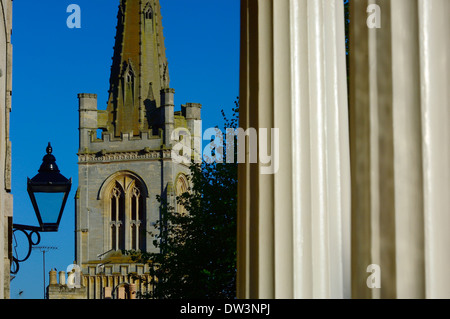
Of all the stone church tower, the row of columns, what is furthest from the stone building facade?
the stone church tower

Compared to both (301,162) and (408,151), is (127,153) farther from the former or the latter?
(408,151)

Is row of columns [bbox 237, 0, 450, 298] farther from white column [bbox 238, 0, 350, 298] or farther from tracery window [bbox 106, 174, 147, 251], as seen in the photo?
tracery window [bbox 106, 174, 147, 251]

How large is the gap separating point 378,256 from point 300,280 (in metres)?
0.44

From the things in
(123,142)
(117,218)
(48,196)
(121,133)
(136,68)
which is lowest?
(117,218)

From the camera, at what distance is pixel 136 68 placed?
75062 mm

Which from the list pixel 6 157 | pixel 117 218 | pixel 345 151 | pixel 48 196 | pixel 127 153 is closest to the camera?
pixel 345 151

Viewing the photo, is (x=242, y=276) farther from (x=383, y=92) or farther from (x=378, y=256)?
(x=383, y=92)

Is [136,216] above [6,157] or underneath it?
underneath

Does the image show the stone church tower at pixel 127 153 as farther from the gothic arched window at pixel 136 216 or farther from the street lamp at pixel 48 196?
the street lamp at pixel 48 196

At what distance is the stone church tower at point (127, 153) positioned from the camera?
74438mm

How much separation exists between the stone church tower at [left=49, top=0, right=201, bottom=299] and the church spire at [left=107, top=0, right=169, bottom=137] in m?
0.09

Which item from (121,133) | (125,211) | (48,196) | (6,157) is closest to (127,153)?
(121,133)

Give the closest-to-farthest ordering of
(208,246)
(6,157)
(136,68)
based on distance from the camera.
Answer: (6,157) → (208,246) → (136,68)

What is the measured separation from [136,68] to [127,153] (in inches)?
303
